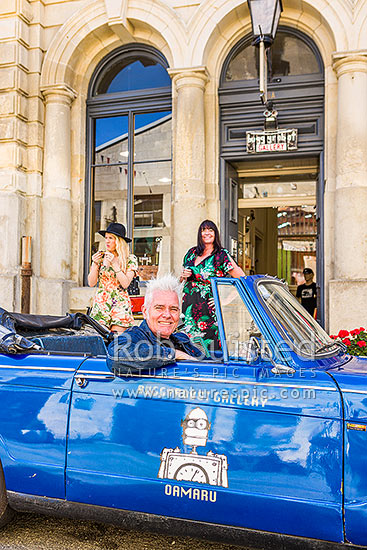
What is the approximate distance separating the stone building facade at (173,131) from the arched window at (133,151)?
35mm

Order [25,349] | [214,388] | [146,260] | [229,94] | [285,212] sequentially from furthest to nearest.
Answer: [285,212]
[146,260]
[229,94]
[25,349]
[214,388]

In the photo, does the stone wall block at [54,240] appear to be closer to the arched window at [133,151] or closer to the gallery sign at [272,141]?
the arched window at [133,151]

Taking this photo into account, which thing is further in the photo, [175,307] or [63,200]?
[63,200]

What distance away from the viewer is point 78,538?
3072 mm

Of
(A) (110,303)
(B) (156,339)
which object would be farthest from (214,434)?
(A) (110,303)

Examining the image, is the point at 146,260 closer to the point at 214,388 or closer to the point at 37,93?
the point at 37,93

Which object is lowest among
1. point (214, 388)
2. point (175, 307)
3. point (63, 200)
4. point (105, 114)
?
point (214, 388)

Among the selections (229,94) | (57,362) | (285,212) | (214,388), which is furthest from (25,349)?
(285,212)

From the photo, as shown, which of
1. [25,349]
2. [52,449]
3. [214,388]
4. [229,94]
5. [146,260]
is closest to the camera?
[214,388]

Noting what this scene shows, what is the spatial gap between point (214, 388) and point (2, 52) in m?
8.19

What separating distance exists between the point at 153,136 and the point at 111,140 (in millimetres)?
852

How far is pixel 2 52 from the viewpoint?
8711 millimetres

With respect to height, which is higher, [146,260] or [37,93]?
[37,93]

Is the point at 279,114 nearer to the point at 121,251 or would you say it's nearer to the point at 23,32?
the point at 121,251
